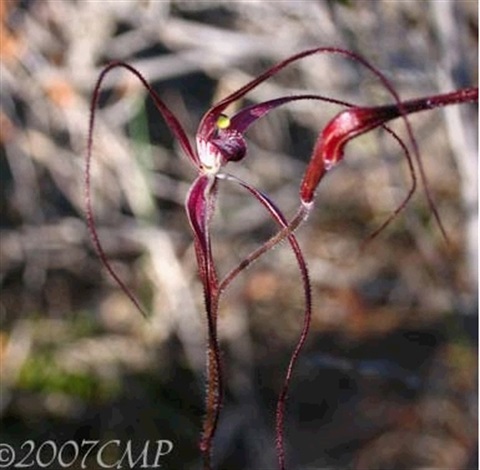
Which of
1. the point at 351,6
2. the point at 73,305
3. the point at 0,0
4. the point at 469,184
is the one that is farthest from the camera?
the point at 73,305

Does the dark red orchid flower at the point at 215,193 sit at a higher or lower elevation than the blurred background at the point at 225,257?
lower

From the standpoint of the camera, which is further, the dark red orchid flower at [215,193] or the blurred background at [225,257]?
the blurred background at [225,257]

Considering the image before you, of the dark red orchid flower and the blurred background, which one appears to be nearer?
the dark red orchid flower

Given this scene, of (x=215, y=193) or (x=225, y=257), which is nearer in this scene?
(x=215, y=193)

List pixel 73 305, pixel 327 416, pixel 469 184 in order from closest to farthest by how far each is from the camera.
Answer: pixel 469 184
pixel 327 416
pixel 73 305

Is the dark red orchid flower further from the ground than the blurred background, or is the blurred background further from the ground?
the blurred background

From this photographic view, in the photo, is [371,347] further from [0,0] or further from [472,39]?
[0,0]

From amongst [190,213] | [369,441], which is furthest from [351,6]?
[190,213]

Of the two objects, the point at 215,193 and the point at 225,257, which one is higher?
the point at 225,257
